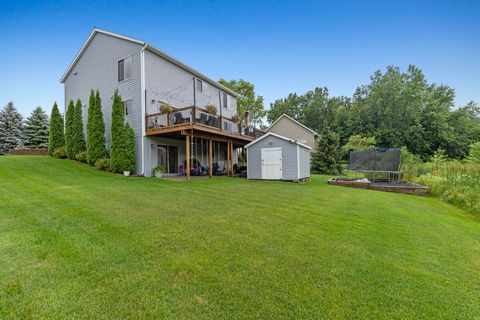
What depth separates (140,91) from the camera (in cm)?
1218

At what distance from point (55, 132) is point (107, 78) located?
19.0 ft

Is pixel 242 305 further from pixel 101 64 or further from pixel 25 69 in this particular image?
pixel 25 69

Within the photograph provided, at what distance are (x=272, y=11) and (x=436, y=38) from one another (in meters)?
12.2

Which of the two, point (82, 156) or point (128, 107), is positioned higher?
point (128, 107)

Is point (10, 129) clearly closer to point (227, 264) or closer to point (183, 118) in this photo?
point (183, 118)

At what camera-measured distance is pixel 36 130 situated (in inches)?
1030

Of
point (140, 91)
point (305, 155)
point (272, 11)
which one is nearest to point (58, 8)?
point (140, 91)

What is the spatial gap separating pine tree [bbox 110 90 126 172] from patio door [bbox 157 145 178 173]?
2100 millimetres

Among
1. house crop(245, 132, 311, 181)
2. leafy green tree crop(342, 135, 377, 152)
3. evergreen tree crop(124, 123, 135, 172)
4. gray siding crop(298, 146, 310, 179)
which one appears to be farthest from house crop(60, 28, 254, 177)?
leafy green tree crop(342, 135, 377, 152)

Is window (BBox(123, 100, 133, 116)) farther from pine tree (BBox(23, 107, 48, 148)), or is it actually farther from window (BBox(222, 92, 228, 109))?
pine tree (BBox(23, 107, 48, 148))

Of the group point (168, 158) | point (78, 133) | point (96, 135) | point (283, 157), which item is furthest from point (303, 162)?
point (78, 133)

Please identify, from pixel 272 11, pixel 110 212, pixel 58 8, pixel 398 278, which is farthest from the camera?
pixel 272 11

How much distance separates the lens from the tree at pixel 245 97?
29969 millimetres

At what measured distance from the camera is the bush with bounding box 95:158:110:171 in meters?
12.0
